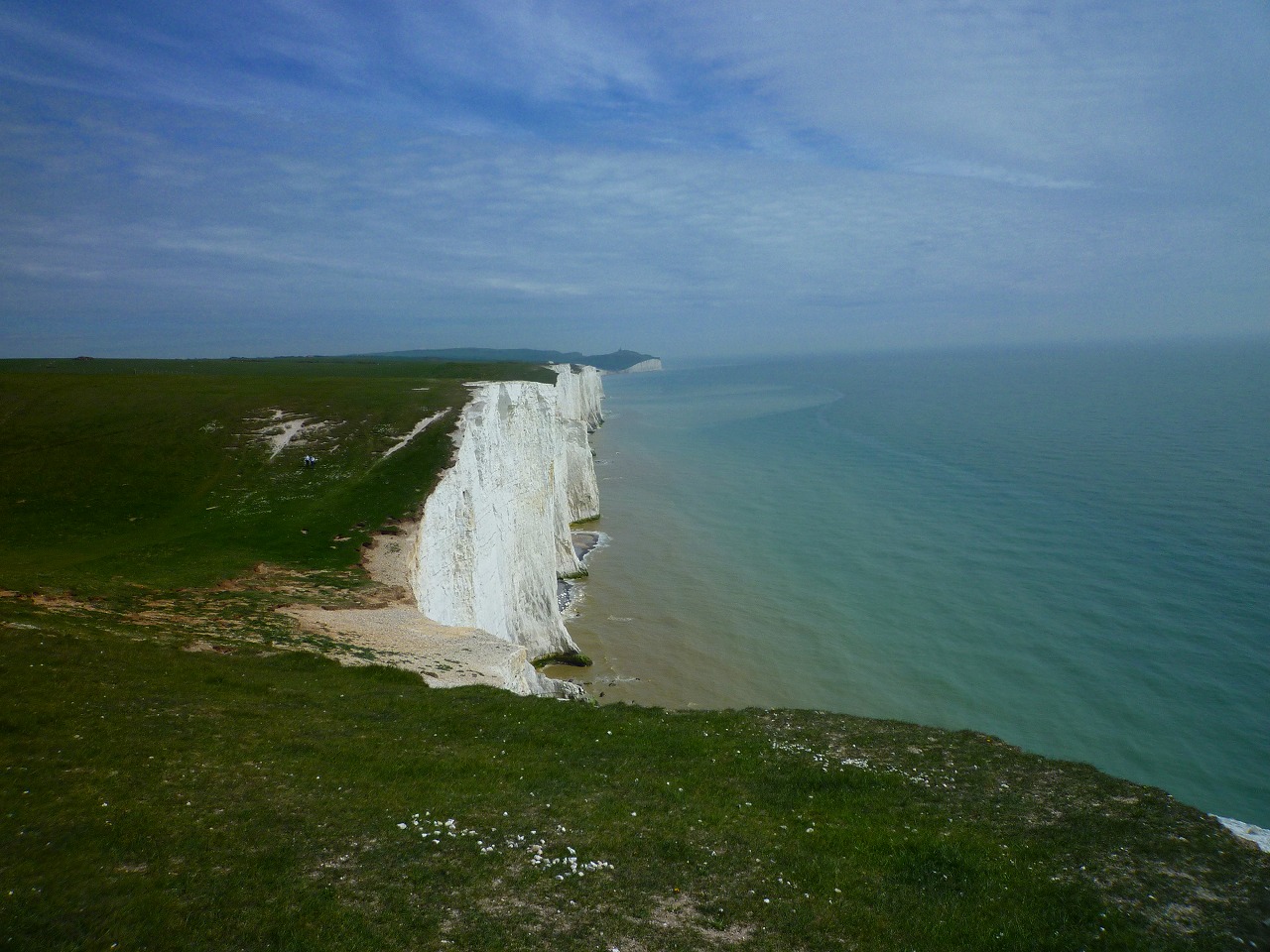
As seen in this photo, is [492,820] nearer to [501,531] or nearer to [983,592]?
[501,531]

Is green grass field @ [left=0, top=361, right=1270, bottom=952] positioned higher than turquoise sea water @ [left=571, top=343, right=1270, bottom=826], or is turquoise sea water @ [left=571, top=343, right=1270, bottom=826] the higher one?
green grass field @ [left=0, top=361, right=1270, bottom=952]

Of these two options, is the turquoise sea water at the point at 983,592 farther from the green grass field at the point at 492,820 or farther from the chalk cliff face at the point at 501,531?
the green grass field at the point at 492,820

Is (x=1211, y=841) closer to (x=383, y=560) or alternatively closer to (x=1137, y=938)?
(x=1137, y=938)

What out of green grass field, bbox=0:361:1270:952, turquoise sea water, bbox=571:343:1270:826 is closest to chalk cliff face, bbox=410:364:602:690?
turquoise sea water, bbox=571:343:1270:826

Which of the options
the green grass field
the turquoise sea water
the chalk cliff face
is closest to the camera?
the green grass field

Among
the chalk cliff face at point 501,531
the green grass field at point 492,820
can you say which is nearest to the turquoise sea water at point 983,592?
the chalk cliff face at point 501,531

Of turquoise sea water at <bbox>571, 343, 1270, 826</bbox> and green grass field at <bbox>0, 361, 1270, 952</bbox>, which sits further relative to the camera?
turquoise sea water at <bbox>571, 343, 1270, 826</bbox>

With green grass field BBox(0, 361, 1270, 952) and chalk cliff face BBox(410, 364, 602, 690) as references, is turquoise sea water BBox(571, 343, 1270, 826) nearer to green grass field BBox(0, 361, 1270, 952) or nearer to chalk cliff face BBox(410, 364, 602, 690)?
chalk cliff face BBox(410, 364, 602, 690)
